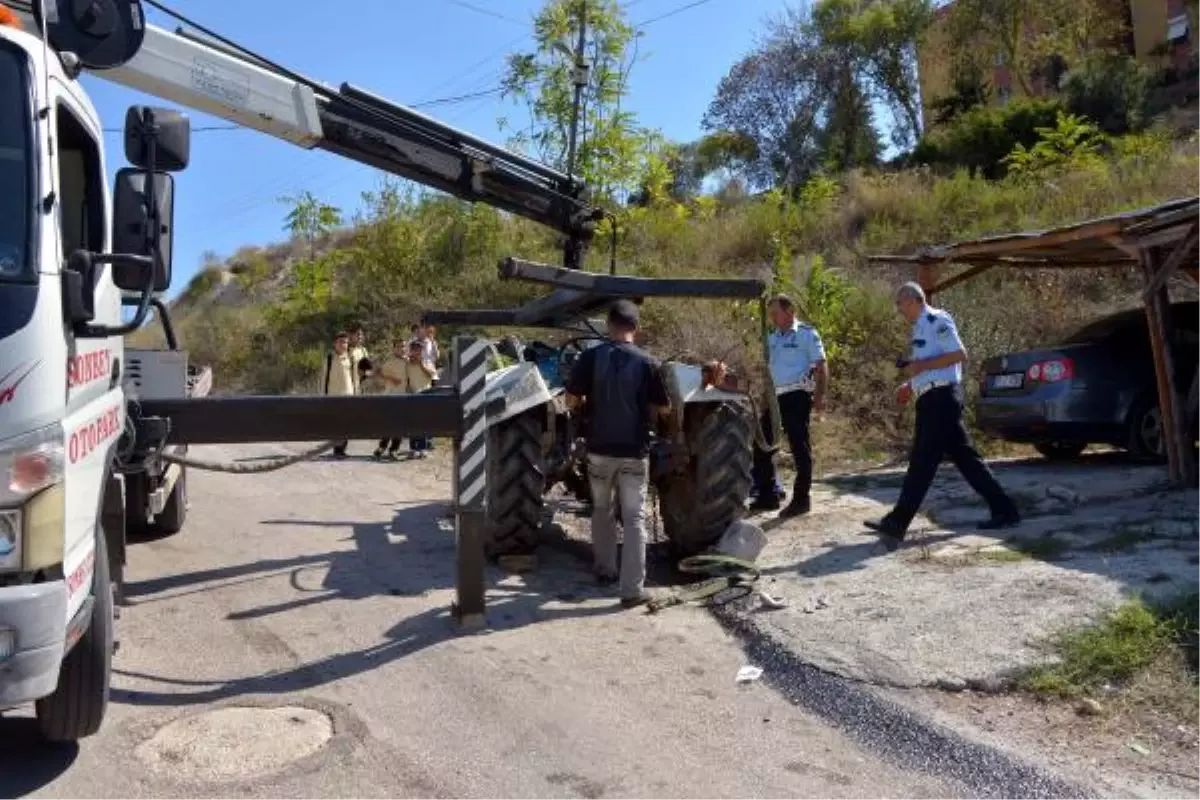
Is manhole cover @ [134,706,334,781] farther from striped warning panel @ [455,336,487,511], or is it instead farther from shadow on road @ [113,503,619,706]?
striped warning panel @ [455,336,487,511]

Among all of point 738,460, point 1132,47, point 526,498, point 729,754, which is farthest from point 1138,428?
point 1132,47

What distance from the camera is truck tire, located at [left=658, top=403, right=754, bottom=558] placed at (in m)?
7.28

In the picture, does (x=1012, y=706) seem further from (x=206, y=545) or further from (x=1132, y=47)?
(x=1132, y=47)

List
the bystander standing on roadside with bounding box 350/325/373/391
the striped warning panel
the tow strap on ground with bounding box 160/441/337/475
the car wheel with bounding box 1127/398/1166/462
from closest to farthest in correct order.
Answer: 1. the striped warning panel
2. the tow strap on ground with bounding box 160/441/337/475
3. the car wheel with bounding box 1127/398/1166/462
4. the bystander standing on roadside with bounding box 350/325/373/391

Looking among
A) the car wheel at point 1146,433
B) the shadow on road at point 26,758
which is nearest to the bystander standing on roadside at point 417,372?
the car wheel at point 1146,433

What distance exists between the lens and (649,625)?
6246 mm

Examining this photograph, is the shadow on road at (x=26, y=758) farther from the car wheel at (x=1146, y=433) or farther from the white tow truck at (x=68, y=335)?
the car wheel at (x=1146, y=433)

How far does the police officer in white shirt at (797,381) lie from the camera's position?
882 cm

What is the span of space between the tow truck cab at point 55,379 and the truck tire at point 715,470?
12.0ft

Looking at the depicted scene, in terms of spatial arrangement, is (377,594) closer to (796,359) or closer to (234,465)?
(234,465)

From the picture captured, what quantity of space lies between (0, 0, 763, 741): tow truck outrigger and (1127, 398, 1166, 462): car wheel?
4.77m

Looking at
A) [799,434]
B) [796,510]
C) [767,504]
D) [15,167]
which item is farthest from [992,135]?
[15,167]

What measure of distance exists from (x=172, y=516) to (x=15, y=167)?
5.59m

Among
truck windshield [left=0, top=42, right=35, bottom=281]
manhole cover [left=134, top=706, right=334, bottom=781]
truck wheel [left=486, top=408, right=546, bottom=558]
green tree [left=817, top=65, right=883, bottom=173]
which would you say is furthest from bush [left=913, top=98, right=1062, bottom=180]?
truck windshield [left=0, top=42, right=35, bottom=281]
